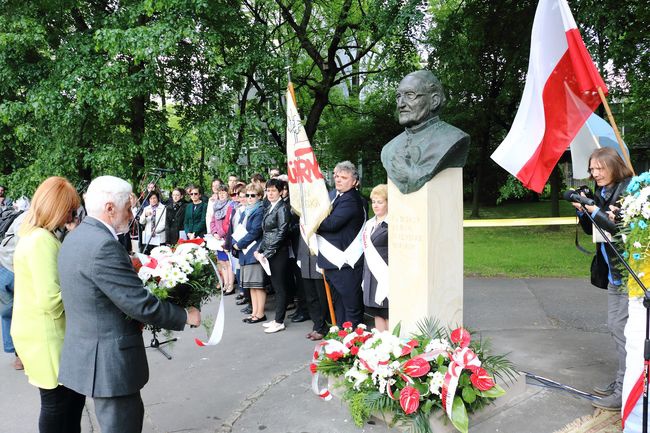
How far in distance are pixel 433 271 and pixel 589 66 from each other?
79.1 inches

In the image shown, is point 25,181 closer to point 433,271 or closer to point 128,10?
point 128,10

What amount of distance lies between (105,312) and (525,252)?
36.0ft

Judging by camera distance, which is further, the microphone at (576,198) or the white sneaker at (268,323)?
the white sneaker at (268,323)

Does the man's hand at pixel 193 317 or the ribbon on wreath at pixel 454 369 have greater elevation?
the man's hand at pixel 193 317

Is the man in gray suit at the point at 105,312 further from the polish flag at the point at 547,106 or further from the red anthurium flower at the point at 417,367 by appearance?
the polish flag at the point at 547,106

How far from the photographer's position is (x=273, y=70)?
12852mm

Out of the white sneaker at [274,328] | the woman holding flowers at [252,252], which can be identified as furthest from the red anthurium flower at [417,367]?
the woman holding flowers at [252,252]

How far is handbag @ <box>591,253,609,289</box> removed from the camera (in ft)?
13.6

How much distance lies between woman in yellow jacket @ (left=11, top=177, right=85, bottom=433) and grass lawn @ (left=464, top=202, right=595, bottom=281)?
7996 millimetres

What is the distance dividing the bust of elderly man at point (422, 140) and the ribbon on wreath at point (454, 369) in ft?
4.03

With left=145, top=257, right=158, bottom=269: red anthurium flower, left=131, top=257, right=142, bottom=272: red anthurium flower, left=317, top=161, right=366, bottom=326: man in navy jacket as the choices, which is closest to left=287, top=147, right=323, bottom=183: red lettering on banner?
left=317, top=161, right=366, bottom=326: man in navy jacket

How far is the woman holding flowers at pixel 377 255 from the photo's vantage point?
4.96 meters

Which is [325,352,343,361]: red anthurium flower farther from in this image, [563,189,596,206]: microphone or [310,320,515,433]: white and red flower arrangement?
[563,189,596,206]: microphone

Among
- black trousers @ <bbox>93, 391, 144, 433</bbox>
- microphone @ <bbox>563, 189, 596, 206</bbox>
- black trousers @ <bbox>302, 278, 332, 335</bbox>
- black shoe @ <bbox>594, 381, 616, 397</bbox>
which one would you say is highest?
microphone @ <bbox>563, 189, 596, 206</bbox>
